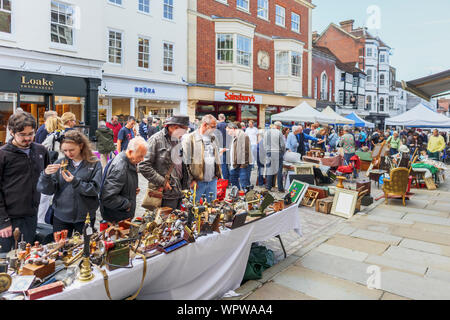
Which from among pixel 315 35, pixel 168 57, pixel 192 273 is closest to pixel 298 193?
pixel 192 273

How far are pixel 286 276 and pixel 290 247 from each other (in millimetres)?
1058

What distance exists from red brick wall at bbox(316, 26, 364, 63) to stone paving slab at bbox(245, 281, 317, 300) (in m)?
45.1

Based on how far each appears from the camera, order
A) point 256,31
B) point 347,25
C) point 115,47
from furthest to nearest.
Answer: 1. point 347,25
2. point 256,31
3. point 115,47

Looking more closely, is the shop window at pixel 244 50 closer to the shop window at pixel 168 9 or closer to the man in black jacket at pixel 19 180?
the shop window at pixel 168 9

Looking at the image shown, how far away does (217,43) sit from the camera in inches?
784

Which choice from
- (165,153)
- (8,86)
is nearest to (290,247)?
Result: (165,153)

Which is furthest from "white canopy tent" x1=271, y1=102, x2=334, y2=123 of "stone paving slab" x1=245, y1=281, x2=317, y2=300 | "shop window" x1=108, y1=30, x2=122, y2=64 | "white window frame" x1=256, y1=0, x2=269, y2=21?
"white window frame" x1=256, y1=0, x2=269, y2=21

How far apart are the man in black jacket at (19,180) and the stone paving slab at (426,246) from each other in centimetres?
562

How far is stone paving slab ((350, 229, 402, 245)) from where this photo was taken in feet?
19.1

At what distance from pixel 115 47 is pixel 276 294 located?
48.2ft

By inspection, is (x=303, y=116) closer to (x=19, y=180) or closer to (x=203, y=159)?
(x=203, y=159)

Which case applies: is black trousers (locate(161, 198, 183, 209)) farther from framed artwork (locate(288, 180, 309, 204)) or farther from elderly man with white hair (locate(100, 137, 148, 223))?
framed artwork (locate(288, 180, 309, 204))

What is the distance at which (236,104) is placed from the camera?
22.0m

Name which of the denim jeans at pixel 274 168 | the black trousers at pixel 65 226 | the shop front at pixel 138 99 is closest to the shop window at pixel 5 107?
the shop front at pixel 138 99
